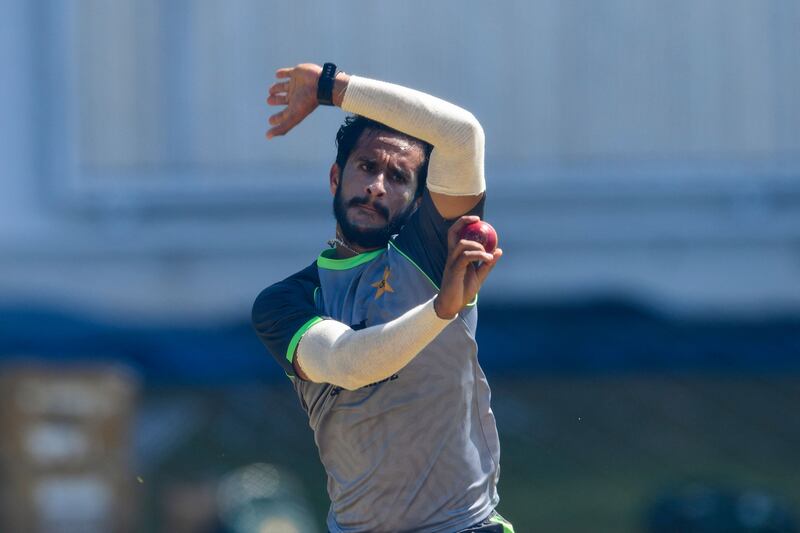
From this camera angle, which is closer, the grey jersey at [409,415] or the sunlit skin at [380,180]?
the grey jersey at [409,415]

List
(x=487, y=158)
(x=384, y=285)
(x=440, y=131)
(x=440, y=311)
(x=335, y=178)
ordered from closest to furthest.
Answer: (x=440, y=311) → (x=440, y=131) → (x=384, y=285) → (x=335, y=178) → (x=487, y=158)

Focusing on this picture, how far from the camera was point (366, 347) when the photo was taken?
3.40m

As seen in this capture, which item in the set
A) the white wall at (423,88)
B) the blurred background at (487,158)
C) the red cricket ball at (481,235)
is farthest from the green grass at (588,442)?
the red cricket ball at (481,235)

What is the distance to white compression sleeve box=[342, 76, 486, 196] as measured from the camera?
11.8 ft

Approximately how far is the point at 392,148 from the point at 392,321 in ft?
1.89

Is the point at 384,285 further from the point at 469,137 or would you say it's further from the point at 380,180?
the point at 469,137

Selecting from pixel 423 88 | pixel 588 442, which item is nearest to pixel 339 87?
pixel 588 442

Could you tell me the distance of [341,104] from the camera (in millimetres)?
3725

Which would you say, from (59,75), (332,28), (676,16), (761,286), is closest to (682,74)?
(676,16)

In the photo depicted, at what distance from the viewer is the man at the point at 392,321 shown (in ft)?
11.8

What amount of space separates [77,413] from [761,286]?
625cm

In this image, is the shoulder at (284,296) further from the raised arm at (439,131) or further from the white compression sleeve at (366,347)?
the raised arm at (439,131)

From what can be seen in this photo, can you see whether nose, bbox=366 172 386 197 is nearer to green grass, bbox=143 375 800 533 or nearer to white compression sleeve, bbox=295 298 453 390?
white compression sleeve, bbox=295 298 453 390

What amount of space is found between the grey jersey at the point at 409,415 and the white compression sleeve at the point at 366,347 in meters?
0.10
